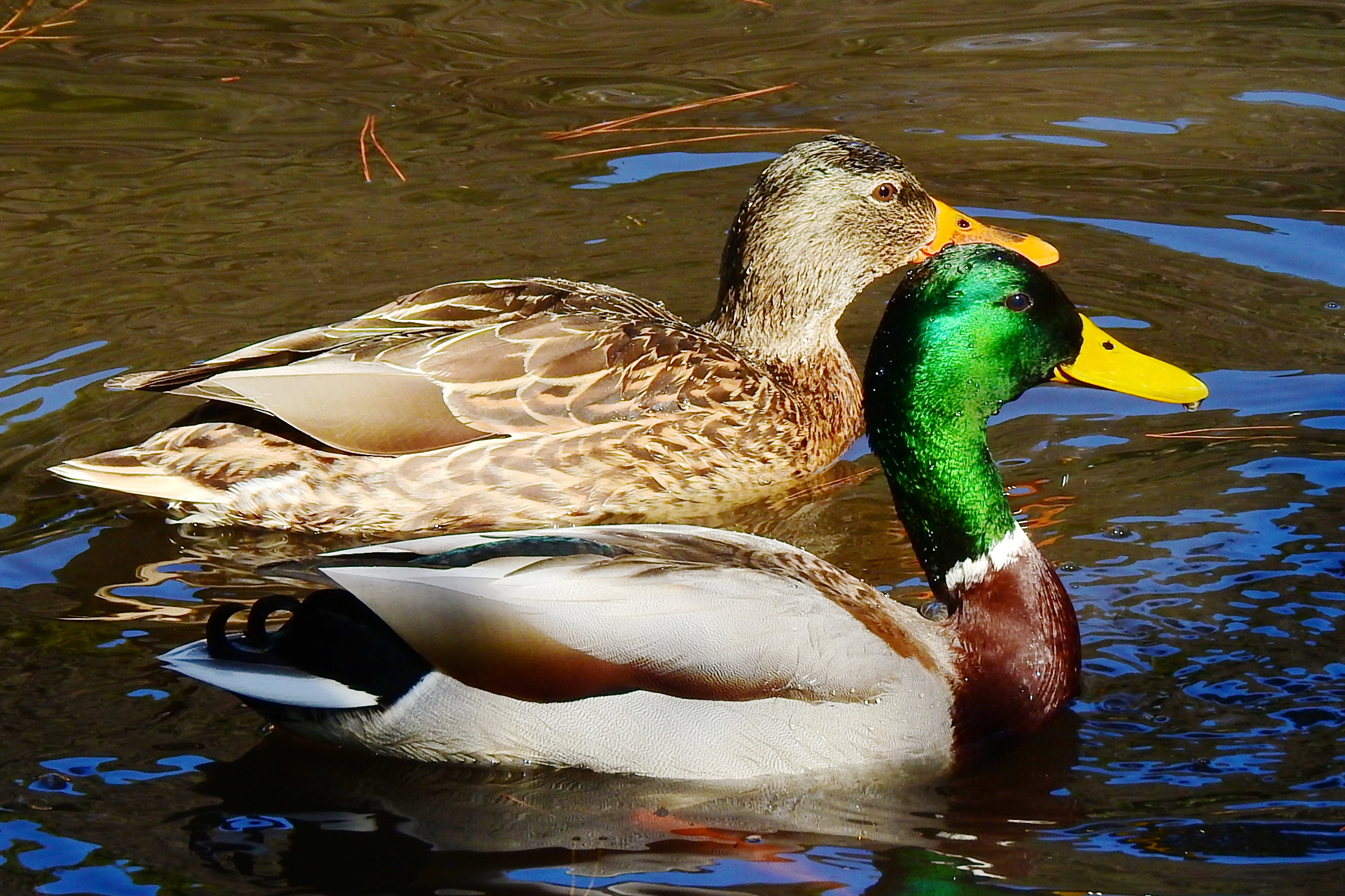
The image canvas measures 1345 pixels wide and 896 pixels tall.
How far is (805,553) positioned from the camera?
16.5 feet

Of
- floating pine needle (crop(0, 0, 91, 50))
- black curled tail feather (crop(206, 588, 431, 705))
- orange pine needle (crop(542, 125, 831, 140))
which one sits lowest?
black curled tail feather (crop(206, 588, 431, 705))

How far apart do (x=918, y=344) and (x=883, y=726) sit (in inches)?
44.8

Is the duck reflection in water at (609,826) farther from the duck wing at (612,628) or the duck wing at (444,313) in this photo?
the duck wing at (444,313)

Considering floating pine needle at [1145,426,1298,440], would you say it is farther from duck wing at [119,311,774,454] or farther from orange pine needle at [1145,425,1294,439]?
duck wing at [119,311,774,454]

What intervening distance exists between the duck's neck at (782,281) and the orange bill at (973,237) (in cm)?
32

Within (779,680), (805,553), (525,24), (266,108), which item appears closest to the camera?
(779,680)

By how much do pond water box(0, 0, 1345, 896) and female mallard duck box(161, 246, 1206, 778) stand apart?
130 mm

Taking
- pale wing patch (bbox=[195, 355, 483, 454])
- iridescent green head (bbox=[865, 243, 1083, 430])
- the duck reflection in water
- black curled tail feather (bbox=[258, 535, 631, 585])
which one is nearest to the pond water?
the duck reflection in water

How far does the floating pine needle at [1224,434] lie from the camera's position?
261 inches

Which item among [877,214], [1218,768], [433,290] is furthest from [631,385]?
[1218,768]

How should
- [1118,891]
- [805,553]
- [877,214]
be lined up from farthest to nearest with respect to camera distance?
[877,214], [805,553], [1118,891]

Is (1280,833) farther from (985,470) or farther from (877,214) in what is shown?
(877,214)

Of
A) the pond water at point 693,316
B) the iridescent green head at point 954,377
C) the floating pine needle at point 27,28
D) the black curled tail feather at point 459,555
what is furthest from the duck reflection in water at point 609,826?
the floating pine needle at point 27,28

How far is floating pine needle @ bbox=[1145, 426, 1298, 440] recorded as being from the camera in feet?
21.7
